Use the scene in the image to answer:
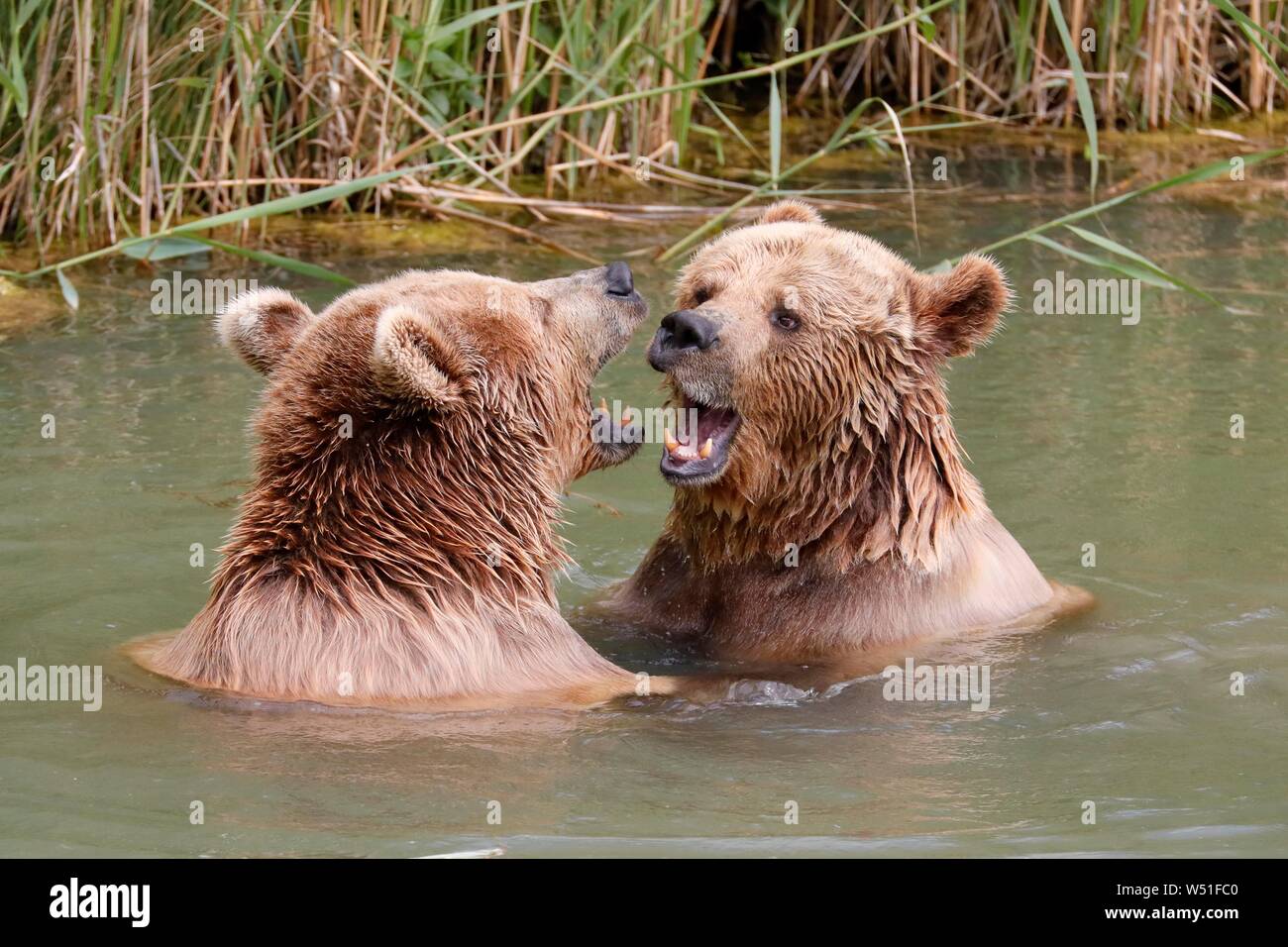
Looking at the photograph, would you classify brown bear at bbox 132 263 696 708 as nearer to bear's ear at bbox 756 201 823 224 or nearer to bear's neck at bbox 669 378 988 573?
bear's neck at bbox 669 378 988 573

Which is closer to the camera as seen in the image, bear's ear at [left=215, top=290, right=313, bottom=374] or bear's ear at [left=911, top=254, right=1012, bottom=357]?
bear's ear at [left=215, top=290, right=313, bottom=374]

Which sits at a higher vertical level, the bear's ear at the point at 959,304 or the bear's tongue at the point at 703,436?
the bear's ear at the point at 959,304

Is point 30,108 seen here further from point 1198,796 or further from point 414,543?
point 1198,796

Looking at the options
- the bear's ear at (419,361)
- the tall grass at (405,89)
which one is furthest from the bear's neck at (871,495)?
the tall grass at (405,89)

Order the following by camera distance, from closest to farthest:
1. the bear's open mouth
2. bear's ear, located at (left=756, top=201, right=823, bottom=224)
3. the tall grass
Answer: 1. the bear's open mouth
2. bear's ear, located at (left=756, top=201, right=823, bottom=224)
3. the tall grass

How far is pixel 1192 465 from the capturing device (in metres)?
9.02

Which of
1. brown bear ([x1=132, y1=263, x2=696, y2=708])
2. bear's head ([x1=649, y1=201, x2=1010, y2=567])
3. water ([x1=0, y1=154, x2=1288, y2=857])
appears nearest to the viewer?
water ([x1=0, y1=154, x2=1288, y2=857])

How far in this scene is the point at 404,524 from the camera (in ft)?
19.7

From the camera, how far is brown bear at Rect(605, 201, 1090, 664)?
6.59 metres

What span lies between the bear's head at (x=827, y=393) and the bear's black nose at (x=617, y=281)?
248 millimetres

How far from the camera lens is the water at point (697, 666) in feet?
17.0

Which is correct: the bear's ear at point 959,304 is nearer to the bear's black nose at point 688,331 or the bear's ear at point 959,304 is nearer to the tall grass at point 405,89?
the bear's black nose at point 688,331

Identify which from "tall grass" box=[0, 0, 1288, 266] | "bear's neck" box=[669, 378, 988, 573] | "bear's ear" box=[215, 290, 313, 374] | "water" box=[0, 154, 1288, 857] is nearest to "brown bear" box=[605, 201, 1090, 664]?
"bear's neck" box=[669, 378, 988, 573]
